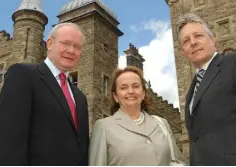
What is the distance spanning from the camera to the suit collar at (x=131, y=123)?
356 centimetres

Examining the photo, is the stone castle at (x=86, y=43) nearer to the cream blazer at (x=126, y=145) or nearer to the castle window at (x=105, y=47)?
the castle window at (x=105, y=47)

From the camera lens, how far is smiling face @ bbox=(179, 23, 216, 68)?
3.59 m

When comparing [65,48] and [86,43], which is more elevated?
[86,43]

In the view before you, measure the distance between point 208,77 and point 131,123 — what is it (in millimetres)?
894

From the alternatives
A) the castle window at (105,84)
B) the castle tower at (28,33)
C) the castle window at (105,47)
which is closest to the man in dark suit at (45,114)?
the castle window at (105,84)

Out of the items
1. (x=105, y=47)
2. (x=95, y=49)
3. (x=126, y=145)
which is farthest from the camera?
(x=105, y=47)

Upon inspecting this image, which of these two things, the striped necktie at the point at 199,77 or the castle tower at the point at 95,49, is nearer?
the striped necktie at the point at 199,77

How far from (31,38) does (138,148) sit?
14188 millimetres

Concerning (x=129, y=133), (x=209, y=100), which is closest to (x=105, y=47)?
(x=129, y=133)

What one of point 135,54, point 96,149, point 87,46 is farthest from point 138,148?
point 135,54

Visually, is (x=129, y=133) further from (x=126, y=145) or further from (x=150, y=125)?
(x=150, y=125)

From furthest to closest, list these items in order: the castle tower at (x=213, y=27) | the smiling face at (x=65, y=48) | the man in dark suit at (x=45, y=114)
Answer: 1. the castle tower at (x=213, y=27)
2. the smiling face at (x=65, y=48)
3. the man in dark suit at (x=45, y=114)

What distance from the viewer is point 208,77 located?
3.43 metres

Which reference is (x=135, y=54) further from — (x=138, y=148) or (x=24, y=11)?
(x=138, y=148)
